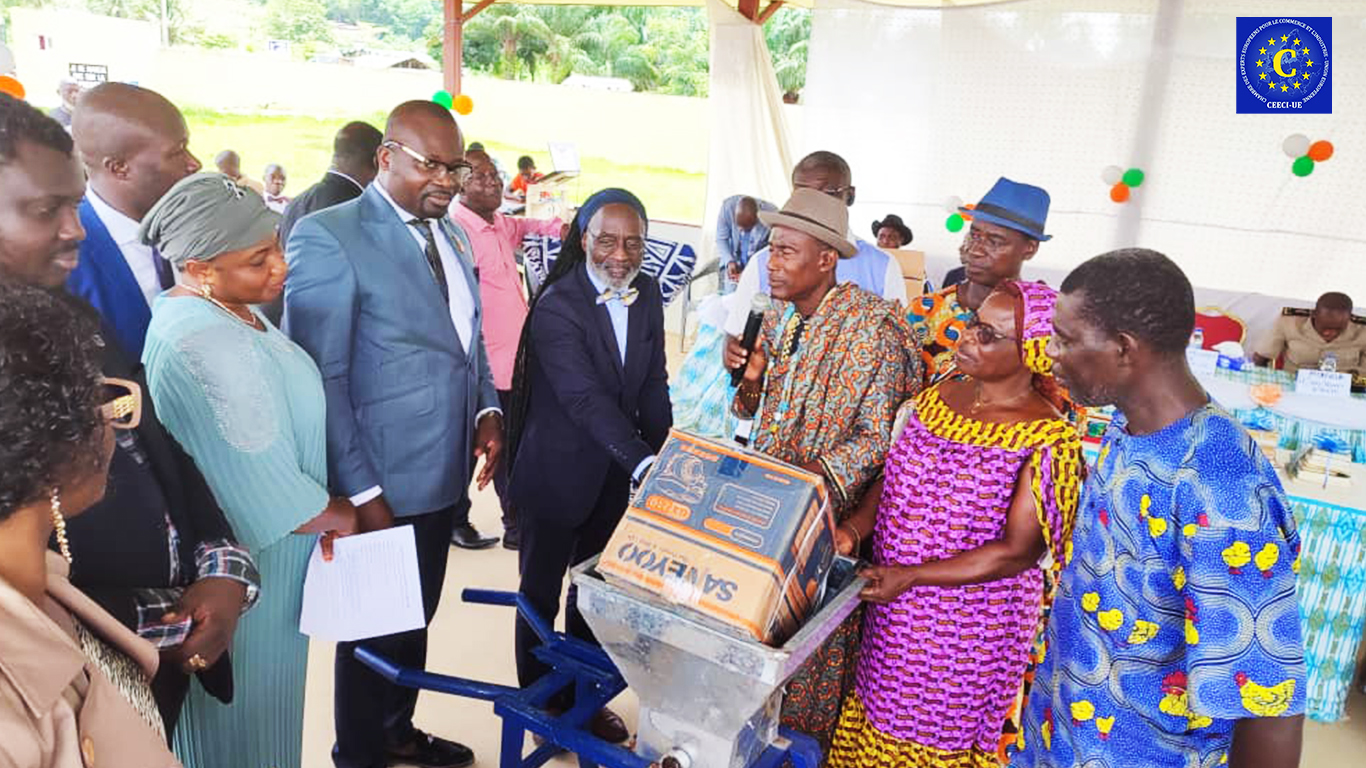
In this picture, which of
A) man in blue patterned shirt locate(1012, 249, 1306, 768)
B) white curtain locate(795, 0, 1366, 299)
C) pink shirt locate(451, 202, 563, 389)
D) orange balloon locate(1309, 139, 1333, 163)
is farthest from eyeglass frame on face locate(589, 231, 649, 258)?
orange balloon locate(1309, 139, 1333, 163)

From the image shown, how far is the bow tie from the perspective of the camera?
2336 millimetres

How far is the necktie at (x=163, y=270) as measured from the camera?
6.69 ft

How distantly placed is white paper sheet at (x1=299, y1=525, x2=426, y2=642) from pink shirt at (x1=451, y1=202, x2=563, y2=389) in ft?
6.00

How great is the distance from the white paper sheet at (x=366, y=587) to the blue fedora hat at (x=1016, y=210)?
6.24 feet

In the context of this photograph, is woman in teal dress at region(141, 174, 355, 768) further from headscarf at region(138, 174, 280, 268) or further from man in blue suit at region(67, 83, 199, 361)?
man in blue suit at region(67, 83, 199, 361)

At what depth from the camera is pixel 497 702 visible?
5.43ft

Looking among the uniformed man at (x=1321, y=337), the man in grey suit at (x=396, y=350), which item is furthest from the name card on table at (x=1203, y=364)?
the man in grey suit at (x=396, y=350)

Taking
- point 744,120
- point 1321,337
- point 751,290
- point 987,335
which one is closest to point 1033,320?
point 987,335

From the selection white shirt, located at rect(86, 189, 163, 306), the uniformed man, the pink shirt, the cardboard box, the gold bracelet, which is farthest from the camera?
the uniformed man

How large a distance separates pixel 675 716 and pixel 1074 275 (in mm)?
963

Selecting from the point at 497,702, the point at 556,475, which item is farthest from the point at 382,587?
the point at 556,475

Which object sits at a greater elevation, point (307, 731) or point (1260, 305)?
point (1260, 305)

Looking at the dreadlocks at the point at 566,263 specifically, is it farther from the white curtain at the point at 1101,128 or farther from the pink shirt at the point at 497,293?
the white curtain at the point at 1101,128

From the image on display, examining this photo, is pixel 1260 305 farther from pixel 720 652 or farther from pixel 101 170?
pixel 101 170
